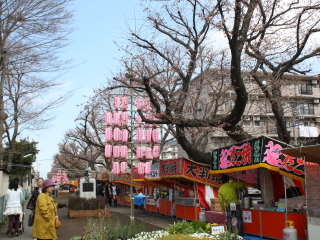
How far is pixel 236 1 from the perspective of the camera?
1000cm

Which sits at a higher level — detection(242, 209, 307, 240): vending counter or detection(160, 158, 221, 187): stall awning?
detection(160, 158, 221, 187): stall awning

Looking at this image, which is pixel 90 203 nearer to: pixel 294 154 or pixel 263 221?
pixel 263 221

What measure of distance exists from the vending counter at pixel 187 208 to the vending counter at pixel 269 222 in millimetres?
3639

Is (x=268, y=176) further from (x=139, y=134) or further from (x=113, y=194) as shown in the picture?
(x=113, y=194)

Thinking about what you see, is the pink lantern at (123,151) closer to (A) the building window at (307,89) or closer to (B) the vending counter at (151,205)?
(B) the vending counter at (151,205)

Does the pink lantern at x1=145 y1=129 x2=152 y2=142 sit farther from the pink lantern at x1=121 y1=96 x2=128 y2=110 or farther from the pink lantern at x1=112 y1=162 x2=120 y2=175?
the pink lantern at x1=112 y1=162 x2=120 y2=175

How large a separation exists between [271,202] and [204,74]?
32.6 feet

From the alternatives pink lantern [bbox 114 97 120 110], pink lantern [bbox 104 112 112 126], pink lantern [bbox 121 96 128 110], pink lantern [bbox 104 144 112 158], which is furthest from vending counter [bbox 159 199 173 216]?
pink lantern [bbox 114 97 120 110]

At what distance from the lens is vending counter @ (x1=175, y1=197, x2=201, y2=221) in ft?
48.4

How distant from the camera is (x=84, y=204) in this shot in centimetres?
1897


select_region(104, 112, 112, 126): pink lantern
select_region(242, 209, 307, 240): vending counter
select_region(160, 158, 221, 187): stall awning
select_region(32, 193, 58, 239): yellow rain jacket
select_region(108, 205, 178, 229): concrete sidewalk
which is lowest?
select_region(108, 205, 178, 229): concrete sidewalk

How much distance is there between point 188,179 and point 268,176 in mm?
3812

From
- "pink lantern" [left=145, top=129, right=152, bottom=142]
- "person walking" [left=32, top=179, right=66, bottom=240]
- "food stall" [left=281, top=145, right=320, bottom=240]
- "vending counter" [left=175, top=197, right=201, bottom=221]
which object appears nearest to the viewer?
"person walking" [left=32, top=179, right=66, bottom=240]

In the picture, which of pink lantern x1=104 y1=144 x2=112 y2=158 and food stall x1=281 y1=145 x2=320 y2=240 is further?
pink lantern x1=104 y1=144 x2=112 y2=158
